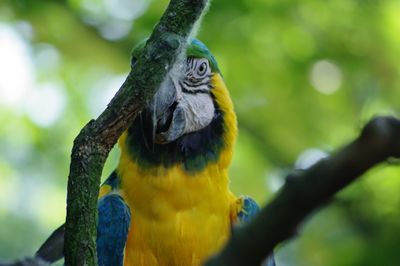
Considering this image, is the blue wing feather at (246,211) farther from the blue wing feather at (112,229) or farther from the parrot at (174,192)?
the blue wing feather at (112,229)

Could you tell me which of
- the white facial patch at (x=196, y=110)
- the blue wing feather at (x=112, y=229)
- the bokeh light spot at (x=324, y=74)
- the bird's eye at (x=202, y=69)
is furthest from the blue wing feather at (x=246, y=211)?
the bokeh light spot at (x=324, y=74)

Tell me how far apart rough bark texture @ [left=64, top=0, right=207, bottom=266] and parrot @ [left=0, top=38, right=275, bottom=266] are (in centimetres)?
169

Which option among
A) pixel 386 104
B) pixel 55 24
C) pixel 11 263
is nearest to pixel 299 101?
pixel 386 104

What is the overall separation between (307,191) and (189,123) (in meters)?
2.98

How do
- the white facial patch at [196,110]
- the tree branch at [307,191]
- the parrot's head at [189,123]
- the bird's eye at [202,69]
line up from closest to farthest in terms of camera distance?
the tree branch at [307,191], the parrot's head at [189,123], the white facial patch at [196,110], the bird's eye at [202,69]

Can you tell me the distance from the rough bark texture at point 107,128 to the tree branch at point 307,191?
3.17 ft

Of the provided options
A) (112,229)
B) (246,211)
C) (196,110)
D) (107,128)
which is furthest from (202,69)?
(107,128)

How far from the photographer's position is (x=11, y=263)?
1938mm

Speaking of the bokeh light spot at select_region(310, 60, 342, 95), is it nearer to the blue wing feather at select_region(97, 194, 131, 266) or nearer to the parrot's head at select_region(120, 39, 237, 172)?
the parrot's head at select_region(120, 39, 237, 172)

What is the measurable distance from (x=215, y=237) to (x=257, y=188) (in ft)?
15.4

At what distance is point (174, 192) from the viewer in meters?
4.62

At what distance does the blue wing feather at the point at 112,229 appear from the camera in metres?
4.48

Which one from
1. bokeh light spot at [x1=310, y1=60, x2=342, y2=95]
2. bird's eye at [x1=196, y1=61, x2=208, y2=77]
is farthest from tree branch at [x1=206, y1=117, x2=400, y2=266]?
bokeh light spot at [x1=310, y1=60, x2=342, y2=95]

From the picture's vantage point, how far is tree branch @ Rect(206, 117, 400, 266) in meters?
1.60
